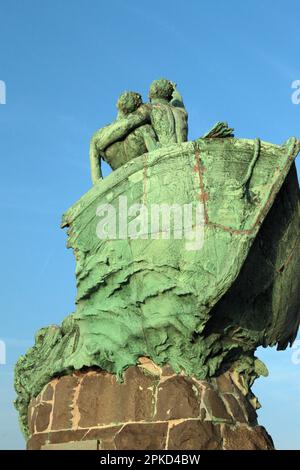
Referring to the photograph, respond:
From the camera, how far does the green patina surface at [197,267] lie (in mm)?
10242

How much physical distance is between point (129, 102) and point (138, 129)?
0.38 meters

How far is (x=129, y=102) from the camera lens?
1180 cm

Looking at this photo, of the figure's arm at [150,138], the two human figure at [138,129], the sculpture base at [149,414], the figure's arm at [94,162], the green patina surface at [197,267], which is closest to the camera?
the sculpture base at [149,414]

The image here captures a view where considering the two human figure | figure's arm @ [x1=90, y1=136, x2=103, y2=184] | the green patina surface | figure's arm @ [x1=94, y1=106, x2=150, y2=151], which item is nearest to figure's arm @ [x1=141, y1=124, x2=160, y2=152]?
the two human figure

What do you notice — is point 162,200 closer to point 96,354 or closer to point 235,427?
point 96,354

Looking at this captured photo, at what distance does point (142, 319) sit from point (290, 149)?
2.67 meters

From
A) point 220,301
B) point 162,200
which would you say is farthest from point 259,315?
point 162,200

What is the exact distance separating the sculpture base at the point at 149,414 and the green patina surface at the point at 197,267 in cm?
19

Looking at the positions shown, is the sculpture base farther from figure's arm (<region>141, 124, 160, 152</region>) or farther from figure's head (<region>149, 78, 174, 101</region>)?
figure's head (<region>149, 78, 174, 101</region>)

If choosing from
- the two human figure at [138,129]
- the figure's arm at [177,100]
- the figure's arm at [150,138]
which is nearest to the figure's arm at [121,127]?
the two human figure at [138,129]

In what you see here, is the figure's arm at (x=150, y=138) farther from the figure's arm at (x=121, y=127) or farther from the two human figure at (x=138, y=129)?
the figure's arm at (x=121, y=127)

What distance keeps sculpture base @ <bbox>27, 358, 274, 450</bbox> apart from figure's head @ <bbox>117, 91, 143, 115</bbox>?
3.38m

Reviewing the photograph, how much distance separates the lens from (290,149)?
1063cm
